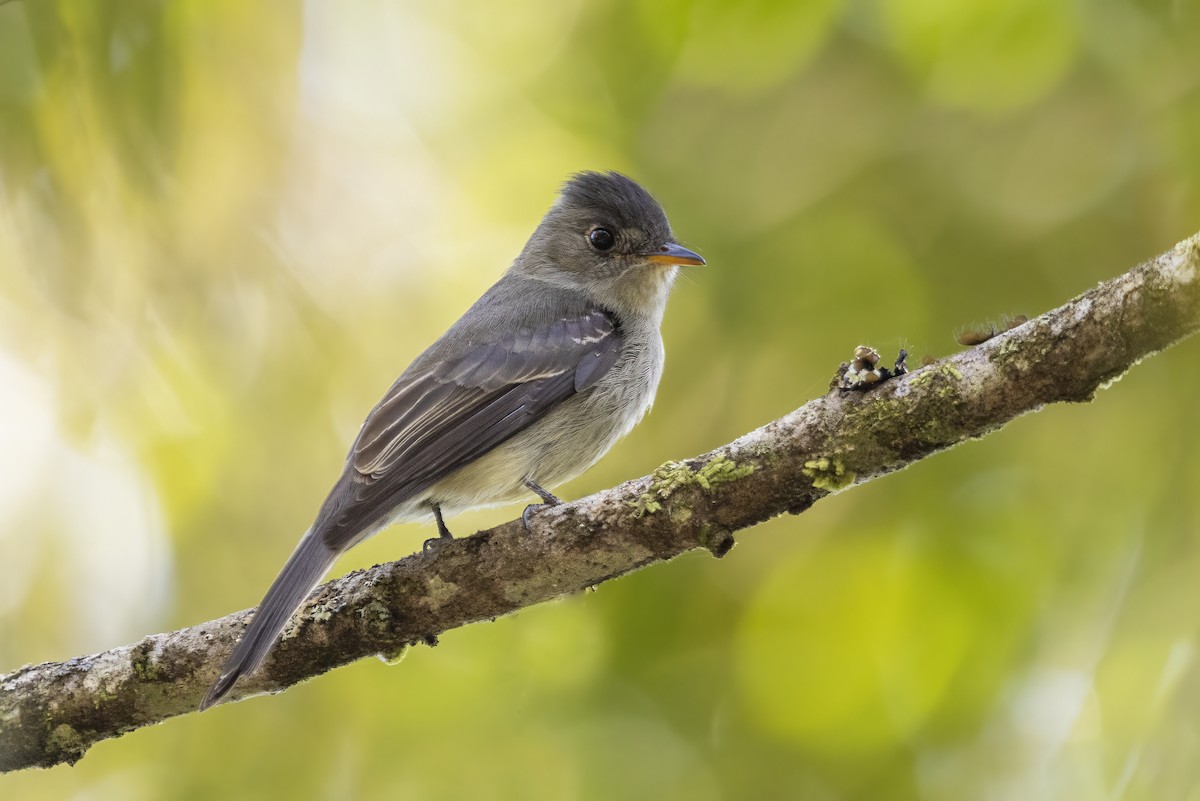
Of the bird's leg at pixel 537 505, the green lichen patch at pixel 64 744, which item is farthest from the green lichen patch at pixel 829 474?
the green lichen patch at pixel 64 744

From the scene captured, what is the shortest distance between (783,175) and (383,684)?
2.74 metres

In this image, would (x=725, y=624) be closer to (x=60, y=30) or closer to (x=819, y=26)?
(x=819, y=26)

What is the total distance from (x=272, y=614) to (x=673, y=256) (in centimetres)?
223

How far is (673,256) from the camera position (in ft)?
14.9

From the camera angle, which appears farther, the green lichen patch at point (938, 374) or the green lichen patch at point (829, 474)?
the green lichen patch at point (829, 474)

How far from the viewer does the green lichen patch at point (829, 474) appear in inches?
105

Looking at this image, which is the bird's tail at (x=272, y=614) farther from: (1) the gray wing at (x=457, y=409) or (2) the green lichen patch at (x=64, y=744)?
(2) the green lichen patch at (x=64, y=744)

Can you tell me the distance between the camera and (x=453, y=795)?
4270mm

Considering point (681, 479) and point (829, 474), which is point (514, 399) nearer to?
point (681, 479)

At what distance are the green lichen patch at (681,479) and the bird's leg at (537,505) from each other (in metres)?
0.36

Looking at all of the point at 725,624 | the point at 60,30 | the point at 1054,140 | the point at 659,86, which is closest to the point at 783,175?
the point at 659,86

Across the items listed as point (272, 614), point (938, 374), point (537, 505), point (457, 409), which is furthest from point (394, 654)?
point (938, 374)

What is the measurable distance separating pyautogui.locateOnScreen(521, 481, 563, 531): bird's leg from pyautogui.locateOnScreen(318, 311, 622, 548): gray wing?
0.67 ft

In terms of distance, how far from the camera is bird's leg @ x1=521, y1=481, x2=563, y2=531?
3193mm
